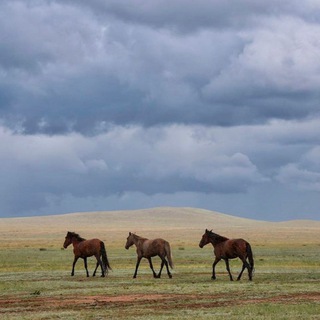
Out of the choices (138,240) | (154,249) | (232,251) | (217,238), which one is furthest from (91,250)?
(232,251)

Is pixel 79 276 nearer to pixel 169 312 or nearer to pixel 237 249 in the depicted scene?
pixel 237 249

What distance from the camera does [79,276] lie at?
125 feet

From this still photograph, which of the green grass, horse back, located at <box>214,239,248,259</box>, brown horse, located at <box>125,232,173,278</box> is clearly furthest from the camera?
brown horse, located at <box>125,232,173,278</box>

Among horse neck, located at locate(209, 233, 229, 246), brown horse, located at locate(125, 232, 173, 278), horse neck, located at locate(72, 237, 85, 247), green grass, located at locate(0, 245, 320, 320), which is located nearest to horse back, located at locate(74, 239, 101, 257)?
horse neck, located at locate(72, 237, 85, 247)

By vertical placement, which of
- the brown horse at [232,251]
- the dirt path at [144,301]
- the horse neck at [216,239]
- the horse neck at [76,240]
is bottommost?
the dirt path at [144,301]

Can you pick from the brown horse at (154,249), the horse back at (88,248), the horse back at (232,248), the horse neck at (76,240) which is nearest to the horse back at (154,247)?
the brown horse at (154,249)

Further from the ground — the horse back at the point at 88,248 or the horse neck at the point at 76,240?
the horse neck at the point at 76,240

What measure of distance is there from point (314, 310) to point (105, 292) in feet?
31.2

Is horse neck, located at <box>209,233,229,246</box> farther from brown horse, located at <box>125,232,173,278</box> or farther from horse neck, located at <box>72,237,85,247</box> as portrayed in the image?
horse neck, located at <box>72,237,85,247</box>

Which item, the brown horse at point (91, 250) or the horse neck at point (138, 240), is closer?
the brown horse at point (91, 250)

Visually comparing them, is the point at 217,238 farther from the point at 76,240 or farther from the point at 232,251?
the point at 76,240

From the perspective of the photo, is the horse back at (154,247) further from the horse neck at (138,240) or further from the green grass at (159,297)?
the green grass at (159,297)

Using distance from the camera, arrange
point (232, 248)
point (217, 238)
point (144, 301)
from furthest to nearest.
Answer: point (217, 238), point (232, 248), point (144, 301)

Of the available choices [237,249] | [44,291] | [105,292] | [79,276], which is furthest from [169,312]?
[79,276]
